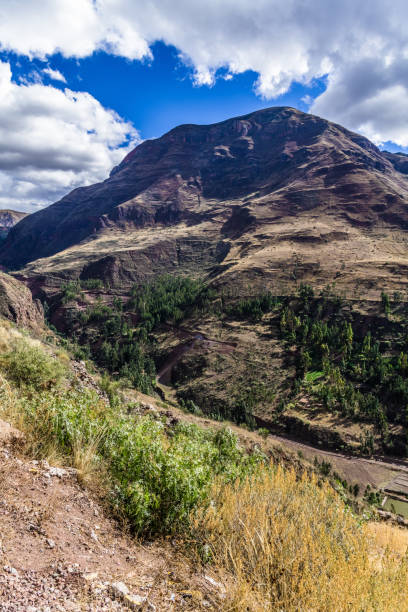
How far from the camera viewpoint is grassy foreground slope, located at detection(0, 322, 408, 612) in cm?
328

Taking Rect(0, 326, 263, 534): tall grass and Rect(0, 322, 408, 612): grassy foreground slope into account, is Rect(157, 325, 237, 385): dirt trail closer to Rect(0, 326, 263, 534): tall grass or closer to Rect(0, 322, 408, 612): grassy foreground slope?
Rect(0, 326, 263, 534): tall grass

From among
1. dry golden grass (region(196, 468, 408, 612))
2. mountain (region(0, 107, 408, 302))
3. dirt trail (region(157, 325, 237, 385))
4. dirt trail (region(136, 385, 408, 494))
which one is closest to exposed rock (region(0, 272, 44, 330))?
dirt trail (region(136, 385, 408, 494))

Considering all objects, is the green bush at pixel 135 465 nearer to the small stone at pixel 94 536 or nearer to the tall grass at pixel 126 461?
the tall grass at pixel 126 461

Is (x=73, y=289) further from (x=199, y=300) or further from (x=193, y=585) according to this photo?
(x=193, y=585)

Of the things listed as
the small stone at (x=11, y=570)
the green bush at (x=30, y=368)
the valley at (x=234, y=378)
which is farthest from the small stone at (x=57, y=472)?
the green bush at (x=30, y=368)

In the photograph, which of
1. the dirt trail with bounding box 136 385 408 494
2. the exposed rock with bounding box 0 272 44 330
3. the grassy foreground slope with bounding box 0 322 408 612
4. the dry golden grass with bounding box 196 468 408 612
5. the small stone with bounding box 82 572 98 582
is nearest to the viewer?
the small stone with bounding box 82 572 98 582

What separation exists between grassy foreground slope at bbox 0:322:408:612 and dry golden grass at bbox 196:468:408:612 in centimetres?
1

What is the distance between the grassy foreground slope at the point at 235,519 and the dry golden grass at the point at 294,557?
0.01m

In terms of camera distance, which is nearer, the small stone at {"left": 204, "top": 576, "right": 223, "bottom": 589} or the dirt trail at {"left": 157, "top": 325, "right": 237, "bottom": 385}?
the small stone at {"left": 204, "top": 576, "right": 223, "bottom": 589}

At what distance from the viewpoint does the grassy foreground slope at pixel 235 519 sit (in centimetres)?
328

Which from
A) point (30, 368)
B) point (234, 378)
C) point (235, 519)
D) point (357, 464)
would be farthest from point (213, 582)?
point (234, 378)

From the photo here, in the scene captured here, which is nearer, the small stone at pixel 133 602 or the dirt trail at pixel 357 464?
the small stone at pixel 133 602

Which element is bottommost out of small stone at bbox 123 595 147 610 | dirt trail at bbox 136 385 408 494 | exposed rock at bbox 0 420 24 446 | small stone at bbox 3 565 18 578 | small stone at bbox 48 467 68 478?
dirt trail at bbox 136 385 408 494

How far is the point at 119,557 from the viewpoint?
353cm
